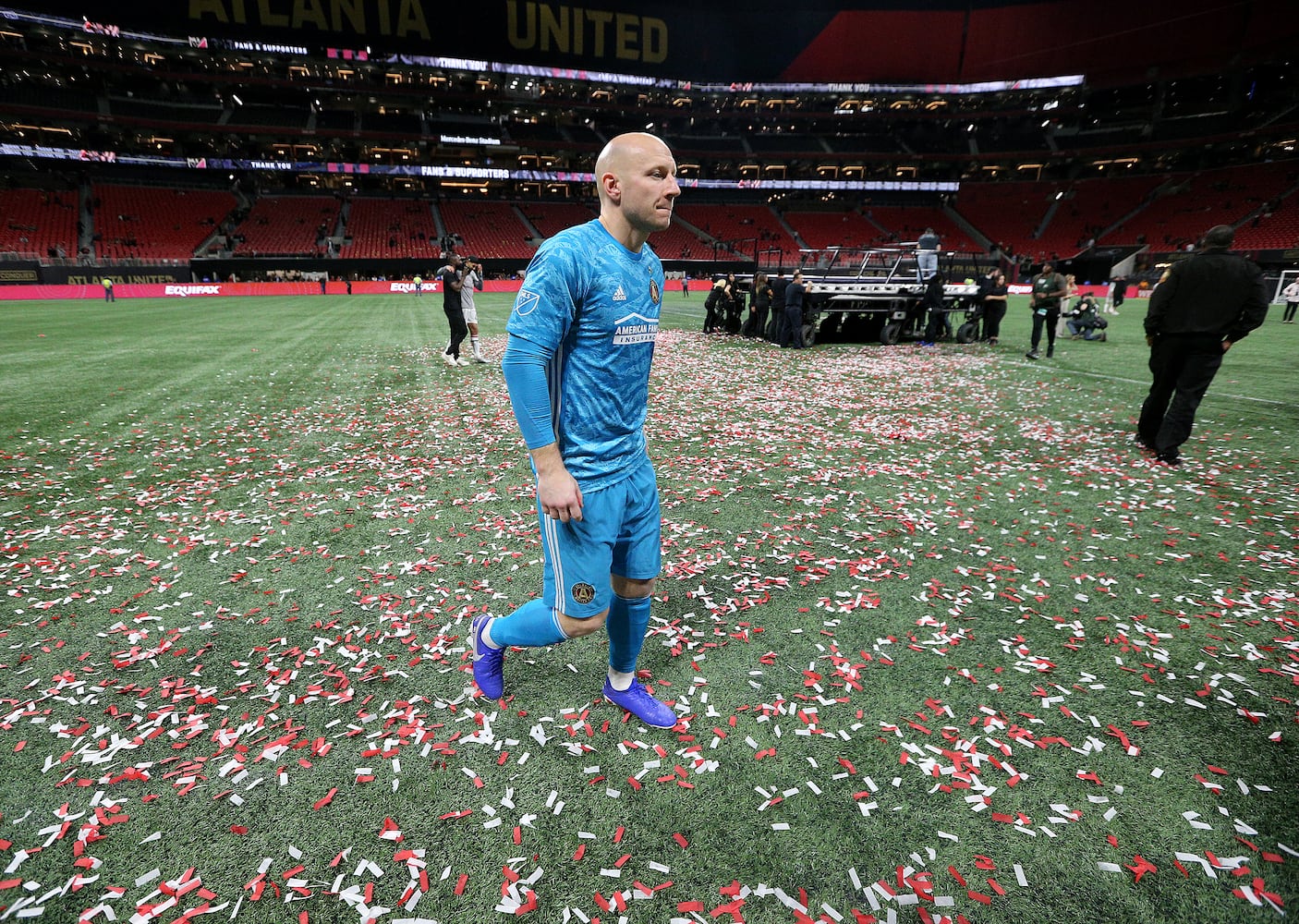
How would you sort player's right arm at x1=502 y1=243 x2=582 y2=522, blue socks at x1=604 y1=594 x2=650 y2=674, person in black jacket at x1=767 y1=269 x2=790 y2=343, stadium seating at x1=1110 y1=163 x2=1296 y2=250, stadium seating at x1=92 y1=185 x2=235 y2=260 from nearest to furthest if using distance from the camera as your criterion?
player's right arm at x1=502 y1=243 x2=582 y2=522, blue socks at x1=604 y1=594 x2=650 y2=674, person in black jacket at x1=767 y1=269 x2=790 y2=343, stadium seating at x1=92 y1=185 x2=235 y2=260, stadium seating at x1=1110 y1=163 x2=1296 y2=250

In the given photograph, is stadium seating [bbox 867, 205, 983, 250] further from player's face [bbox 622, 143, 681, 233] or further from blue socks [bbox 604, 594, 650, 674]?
blue socks [bbox 604, 594, 650, 674]

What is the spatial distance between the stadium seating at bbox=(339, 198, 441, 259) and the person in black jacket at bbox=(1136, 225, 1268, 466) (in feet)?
155

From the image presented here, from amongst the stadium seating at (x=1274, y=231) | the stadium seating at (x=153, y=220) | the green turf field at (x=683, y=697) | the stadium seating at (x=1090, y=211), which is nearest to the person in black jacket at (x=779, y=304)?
the green turf field at (x=683, y=697)

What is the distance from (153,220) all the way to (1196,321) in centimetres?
5697

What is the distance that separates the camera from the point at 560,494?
206cm

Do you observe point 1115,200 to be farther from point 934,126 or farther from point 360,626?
point 360,626

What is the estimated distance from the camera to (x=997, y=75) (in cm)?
5475

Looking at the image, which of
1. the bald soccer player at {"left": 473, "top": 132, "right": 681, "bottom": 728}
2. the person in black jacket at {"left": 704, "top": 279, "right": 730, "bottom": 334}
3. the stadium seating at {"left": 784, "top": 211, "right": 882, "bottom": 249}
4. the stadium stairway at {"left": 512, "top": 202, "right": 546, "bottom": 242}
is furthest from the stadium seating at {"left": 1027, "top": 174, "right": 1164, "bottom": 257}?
the bald soccer player at {"left": 473, "top": 132, "right": 681, "bottom": 728}

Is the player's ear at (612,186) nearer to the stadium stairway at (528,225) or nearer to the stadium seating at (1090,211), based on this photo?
the stadium stairway at (528,225)

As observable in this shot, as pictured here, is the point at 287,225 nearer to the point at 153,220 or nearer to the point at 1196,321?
the point at 153,220

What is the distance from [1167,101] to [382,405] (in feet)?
230

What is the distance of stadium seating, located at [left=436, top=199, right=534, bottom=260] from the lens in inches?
1842

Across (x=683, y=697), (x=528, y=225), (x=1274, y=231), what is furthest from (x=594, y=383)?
(x=1274, y=231)

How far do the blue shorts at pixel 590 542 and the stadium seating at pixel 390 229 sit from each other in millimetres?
48201
